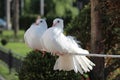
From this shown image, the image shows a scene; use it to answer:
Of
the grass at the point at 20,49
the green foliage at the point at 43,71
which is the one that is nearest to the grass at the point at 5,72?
the green foliage at the point at 43,71

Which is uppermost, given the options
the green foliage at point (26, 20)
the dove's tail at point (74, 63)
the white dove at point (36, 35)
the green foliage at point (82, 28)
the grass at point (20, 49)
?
the green foliage at point (26, 20)

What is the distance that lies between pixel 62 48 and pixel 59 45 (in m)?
0.08

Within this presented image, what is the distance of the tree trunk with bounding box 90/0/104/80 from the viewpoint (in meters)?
10.2

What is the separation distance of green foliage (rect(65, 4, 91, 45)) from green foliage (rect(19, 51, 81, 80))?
1683 mm

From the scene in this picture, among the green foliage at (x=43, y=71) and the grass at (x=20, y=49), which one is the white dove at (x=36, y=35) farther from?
the grass at (x=20, y=49)

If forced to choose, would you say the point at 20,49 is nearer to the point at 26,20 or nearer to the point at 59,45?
the point at 59,45

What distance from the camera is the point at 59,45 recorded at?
301 inches

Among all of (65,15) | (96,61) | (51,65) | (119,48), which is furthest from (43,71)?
(65,15)

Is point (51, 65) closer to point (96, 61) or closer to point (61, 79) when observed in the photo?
point (61, 79)

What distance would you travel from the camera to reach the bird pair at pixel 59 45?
763 centimetres

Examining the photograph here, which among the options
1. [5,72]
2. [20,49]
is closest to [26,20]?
[20,49]

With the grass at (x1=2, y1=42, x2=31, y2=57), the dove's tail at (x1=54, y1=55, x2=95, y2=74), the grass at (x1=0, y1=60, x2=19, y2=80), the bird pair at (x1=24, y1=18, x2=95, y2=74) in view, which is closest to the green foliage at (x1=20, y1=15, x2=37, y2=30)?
the grass at (x1=2, y1=42, x2=31, y2=57)

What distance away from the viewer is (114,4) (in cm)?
967

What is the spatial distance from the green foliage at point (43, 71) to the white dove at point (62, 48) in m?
1.34
